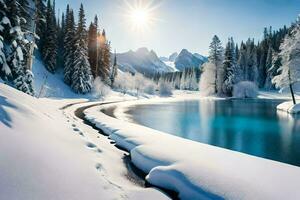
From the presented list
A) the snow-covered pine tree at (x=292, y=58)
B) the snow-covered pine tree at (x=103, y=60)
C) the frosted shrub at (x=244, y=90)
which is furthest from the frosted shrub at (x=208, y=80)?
the snow-covered pine tree at (x=292, y=58)

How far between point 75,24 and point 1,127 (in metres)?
53.2

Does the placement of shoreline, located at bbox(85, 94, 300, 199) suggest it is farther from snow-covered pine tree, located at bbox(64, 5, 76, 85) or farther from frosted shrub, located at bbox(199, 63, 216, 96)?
frosted shrub, located at bbox(199, 63, 216, 96)

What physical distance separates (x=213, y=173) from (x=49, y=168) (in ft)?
14.5

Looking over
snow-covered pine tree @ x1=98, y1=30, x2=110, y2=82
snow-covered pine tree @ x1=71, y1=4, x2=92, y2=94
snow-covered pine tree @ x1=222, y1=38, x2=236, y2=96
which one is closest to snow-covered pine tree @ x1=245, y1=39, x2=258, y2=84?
snow-covered pine tree @ x1=222, y1=38, x2=236, y2=96

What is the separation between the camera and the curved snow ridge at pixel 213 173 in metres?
6.37

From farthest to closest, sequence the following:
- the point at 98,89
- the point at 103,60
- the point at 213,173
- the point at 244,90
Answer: the point at 244,90 → the point at 103,60 → the point at 98,89 → the point at 213,173

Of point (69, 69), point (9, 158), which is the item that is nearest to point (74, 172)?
point (9, 158)

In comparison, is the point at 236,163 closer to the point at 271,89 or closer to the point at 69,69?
the point at 69,69

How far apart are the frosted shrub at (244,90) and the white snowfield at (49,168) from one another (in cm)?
6346

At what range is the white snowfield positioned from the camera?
520 cm

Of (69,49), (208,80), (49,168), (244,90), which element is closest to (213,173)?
(49,168)

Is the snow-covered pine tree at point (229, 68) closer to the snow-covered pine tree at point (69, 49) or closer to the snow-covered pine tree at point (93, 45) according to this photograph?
the snow-covered pine tree at point (93, 45)

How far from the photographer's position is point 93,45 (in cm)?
6072

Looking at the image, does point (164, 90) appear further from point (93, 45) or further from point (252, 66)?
point (93, 45)
